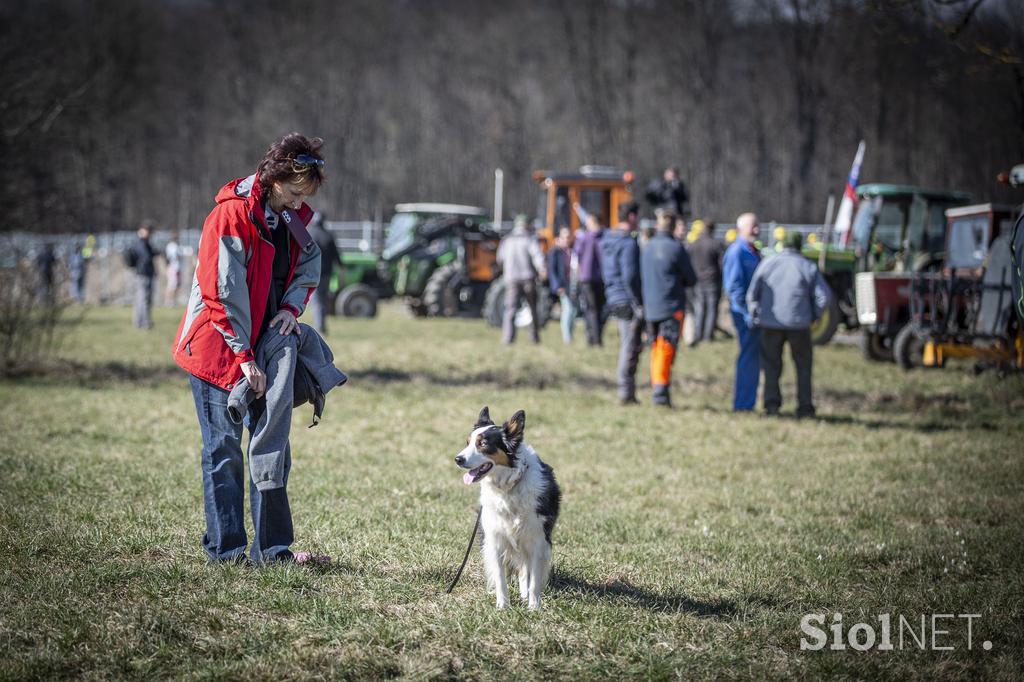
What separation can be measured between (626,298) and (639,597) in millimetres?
6697

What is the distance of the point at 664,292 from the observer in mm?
11078

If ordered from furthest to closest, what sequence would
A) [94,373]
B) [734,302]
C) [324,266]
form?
1. [324,266]
2. [94,373]
3. [734,302]

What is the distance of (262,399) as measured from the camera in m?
4.77

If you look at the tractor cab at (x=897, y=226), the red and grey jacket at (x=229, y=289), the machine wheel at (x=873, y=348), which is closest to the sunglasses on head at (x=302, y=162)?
the red and grey jacket at (x=229, y=289)

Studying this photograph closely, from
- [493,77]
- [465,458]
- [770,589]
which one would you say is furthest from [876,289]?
[493,77]

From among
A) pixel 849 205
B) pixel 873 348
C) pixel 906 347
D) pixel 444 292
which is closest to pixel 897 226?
pixel 849 205

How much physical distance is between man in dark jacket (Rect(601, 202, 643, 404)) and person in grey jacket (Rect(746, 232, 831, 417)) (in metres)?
1.23

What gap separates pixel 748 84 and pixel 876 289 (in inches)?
1116

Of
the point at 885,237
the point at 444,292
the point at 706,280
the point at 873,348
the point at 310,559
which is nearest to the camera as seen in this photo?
the point at 310,559

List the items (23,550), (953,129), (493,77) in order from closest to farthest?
(23,550), (953,129), (493,77)

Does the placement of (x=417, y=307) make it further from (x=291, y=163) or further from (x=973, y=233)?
(x=291, y=163)

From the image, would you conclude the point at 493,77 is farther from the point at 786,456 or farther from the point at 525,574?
the point at 525,574

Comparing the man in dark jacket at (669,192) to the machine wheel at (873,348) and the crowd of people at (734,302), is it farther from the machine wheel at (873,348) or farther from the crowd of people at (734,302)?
the crowd of people at (734,302)

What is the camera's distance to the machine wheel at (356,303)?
23.8 meters
